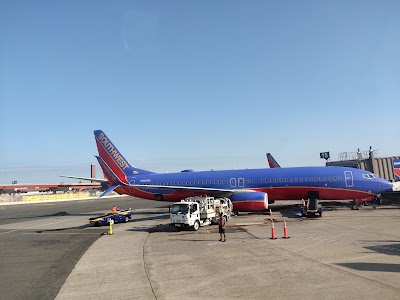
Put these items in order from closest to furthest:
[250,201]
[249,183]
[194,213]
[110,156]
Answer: [194,213] < [250,201] < [249,183] < [110,156]

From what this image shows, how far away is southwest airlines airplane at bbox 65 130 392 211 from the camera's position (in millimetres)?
32844

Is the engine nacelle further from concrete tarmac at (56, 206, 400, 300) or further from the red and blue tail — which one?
the red and blue tail

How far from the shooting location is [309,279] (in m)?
10.9

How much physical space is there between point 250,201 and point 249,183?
386 centimetres

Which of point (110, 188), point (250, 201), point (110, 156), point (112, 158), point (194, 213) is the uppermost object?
point (110, 156)

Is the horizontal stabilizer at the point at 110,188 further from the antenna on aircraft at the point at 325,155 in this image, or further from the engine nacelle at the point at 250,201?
the antenna on aircraft at the point at 325,155

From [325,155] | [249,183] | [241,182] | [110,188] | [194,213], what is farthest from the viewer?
[325,155]

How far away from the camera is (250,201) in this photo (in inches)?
1284

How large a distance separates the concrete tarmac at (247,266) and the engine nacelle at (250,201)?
10242mm

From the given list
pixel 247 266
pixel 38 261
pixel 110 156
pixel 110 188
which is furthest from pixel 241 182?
pixel 38 261

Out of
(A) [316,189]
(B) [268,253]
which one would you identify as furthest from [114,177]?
(B) [268,253]

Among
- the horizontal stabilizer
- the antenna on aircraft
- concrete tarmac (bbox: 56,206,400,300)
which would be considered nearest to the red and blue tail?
the horizontal stabilizer

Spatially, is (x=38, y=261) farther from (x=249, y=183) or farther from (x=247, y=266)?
(x=249, y=183)

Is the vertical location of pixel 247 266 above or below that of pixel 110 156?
below
